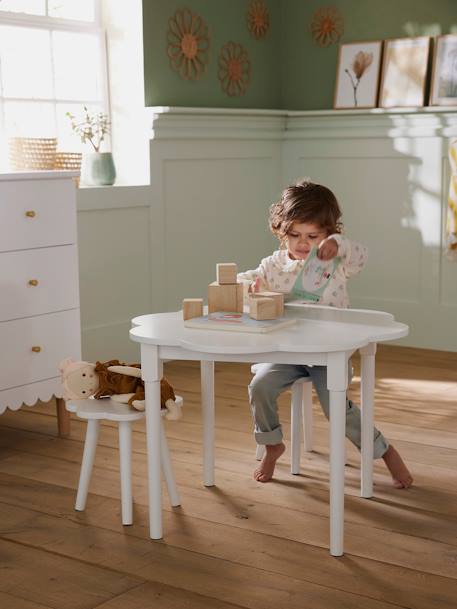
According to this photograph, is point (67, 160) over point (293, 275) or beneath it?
over

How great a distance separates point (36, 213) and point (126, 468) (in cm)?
109

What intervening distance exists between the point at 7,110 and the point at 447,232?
2112 mm

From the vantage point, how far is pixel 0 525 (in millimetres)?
2549

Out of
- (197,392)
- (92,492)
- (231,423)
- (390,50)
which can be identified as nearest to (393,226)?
(390,50)

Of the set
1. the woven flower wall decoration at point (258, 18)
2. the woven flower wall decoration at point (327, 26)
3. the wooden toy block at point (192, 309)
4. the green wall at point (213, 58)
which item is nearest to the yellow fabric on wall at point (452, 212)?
the woven flower wall decoration at point (327, 26)

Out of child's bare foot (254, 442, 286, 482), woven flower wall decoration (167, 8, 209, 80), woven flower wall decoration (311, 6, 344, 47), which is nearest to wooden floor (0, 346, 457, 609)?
child's bare foot (254, 442, 286, 482)

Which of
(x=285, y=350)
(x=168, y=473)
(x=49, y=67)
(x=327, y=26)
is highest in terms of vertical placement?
(x=327, y=26)

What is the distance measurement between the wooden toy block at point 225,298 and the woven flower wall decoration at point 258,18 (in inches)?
111

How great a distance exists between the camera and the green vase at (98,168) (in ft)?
14.1

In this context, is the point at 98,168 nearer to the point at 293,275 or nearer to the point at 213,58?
the point at 213,58

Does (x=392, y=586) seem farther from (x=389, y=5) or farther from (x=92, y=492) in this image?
(x=389, y=5)

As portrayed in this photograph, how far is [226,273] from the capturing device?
8.33 ft

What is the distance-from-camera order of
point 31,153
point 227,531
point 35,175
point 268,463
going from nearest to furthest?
point 227,531 → point 268,463 → point 35,175 → point 31,153

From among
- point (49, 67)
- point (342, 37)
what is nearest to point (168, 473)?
point (49, 67)
